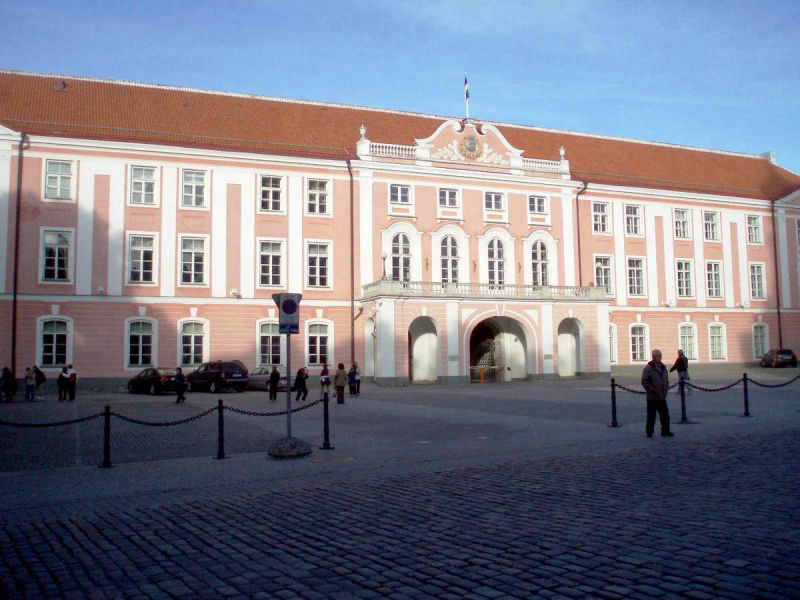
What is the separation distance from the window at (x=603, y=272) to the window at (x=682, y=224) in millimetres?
6056

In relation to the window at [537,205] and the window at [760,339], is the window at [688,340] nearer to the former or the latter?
the window at [760,339]

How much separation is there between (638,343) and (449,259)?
572 inches

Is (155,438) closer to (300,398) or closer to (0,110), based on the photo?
(300,398)

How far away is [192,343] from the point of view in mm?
38000

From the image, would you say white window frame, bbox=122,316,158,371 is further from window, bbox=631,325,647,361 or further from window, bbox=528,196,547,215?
window, bbox=631,325,647,361

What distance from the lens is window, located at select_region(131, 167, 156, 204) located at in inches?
1483

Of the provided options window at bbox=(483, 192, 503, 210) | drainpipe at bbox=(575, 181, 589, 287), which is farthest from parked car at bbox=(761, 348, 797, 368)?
window at bbox=(483, 192, 503, 210)

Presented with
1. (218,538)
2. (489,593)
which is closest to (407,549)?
(489,593)

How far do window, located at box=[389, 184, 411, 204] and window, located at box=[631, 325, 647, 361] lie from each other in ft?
57.5

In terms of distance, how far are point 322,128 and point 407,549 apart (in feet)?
132

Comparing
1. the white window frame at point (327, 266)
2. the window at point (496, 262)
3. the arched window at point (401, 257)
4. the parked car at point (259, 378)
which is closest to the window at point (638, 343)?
the window at point (496, 262)

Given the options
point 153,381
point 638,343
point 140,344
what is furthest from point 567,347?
point 140,344

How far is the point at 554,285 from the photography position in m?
44.6

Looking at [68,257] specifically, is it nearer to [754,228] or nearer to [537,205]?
[537,205]
